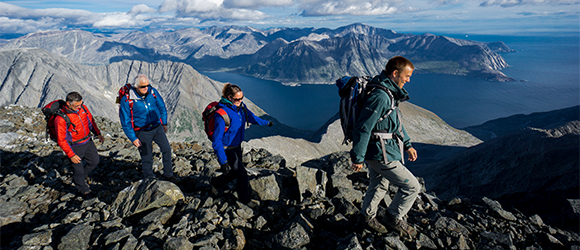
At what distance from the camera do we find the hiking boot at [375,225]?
20.8ft

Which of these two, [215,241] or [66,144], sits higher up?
[66,144]

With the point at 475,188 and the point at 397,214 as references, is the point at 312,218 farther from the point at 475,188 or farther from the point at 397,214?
the point at 475,188

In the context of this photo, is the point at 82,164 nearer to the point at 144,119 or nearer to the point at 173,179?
the point at 144,119

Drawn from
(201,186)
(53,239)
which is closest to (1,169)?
(53,239)

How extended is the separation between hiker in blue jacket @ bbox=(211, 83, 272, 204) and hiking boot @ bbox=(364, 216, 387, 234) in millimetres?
3440

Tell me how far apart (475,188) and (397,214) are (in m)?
54.6

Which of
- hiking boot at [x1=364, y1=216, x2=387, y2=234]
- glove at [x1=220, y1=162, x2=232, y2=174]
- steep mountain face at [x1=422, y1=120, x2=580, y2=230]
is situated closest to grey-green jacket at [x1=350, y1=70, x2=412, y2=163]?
hiking boot at [x1=364, y1=216, x2=387, y2=234]

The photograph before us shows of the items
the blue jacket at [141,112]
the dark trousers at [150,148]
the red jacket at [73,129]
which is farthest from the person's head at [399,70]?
the red jacket at [73,129]

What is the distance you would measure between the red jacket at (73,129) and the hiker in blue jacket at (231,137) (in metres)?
5.18

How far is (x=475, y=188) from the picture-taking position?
48.7 meters

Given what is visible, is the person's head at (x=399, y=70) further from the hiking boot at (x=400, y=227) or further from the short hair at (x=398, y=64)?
the hiking boot at (x=400, y=227)

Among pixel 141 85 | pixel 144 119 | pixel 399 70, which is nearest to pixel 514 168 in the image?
pixel 399 70

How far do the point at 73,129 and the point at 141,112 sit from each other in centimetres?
217

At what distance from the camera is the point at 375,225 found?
6.38 meters
